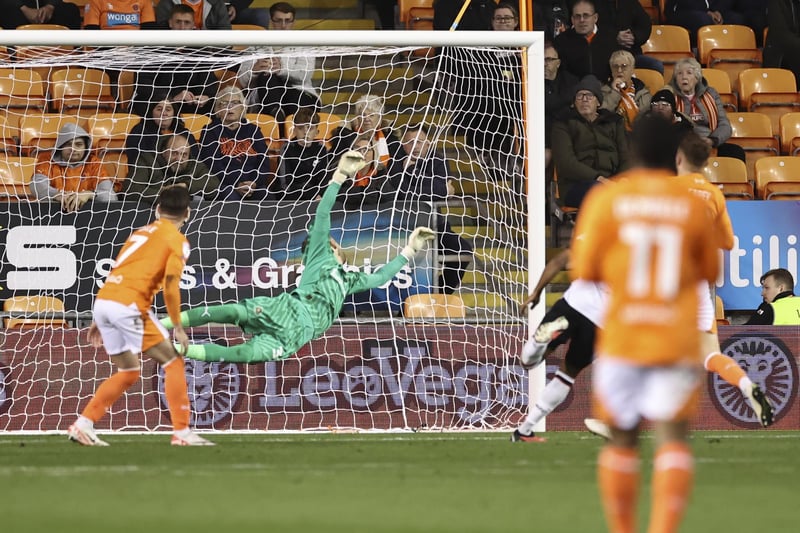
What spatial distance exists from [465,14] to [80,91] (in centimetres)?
413

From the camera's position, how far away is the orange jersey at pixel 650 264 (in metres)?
4.59

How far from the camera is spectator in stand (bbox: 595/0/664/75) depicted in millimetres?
14453

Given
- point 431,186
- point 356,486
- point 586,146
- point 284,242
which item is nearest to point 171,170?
point 284,242

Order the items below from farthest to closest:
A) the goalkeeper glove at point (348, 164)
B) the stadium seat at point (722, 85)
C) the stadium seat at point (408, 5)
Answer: the stadium seat at point (722, 85), the stadium seat at point (408, 5), the goalkeeper glove at point (348, 164)

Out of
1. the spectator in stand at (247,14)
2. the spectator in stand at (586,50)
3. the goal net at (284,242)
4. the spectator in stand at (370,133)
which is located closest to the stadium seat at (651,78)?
the spectator in stand at (586,50)

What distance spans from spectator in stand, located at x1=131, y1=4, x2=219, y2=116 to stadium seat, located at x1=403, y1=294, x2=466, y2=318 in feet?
8.42

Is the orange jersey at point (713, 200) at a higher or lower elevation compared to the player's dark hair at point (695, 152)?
lower

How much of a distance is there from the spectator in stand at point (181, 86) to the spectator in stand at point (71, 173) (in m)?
0.62

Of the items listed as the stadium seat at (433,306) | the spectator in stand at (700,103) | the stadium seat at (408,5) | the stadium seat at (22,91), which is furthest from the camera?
the stadium seat at (408,5)

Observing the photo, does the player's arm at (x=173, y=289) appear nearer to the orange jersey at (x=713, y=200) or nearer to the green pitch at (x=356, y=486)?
the green pitch at (x=356, y=486)

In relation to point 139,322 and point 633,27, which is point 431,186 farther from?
point 633,27

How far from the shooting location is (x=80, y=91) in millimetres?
12617

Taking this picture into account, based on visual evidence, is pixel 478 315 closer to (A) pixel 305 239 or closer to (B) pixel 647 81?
(A) pixel 305 239

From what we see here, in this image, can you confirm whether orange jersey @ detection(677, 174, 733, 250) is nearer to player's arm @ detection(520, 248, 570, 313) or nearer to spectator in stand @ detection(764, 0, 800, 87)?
player's arm @ detection(520, 248, 570, 313)
